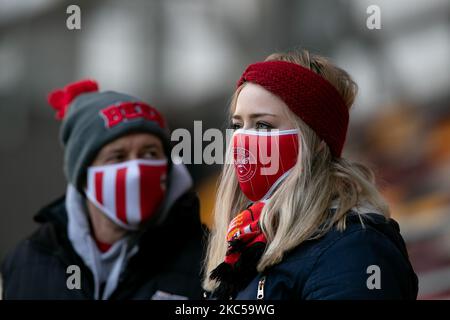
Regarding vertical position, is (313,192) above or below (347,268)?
above

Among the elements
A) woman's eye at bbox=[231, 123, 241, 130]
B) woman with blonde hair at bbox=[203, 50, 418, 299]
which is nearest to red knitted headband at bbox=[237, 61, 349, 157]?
woman with blonde hair at bbox=[203, 50, 418, 299]

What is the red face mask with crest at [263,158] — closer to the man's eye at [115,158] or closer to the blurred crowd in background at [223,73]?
the blurred crowd in background at [223,73]

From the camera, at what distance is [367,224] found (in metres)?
1.96

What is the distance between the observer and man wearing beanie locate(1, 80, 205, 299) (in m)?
2.97

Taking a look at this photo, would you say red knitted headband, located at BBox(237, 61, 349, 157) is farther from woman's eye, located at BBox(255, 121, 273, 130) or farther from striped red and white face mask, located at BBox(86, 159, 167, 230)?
striped red and white face mask, located at BBox(86, 159, 167, 230)

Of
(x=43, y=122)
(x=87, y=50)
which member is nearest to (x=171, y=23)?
(x=87, y=50)

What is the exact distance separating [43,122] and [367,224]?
5.04 metres

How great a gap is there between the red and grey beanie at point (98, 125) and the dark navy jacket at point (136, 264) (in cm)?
28

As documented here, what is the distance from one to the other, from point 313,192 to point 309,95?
29 cm

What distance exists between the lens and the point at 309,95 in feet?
6.97

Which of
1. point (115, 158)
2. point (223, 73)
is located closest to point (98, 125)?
point (115, 158)

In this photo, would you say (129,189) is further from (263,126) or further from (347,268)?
(347,268)

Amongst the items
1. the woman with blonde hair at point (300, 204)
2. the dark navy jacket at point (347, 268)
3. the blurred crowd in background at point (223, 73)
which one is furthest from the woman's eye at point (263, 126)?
the blurred crowd in background at point (223, 73)
